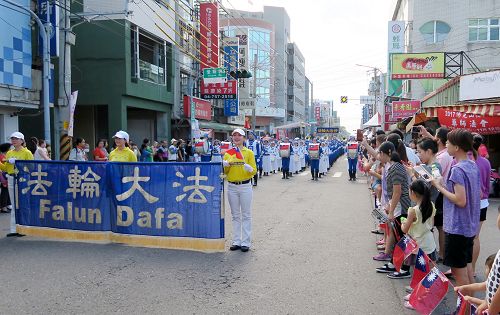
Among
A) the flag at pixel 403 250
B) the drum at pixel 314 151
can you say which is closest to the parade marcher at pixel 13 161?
the flag at pixel 403 250

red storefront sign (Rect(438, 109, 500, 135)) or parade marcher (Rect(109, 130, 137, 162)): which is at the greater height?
red storefront sign (Rect(438, 109, 500, 135))

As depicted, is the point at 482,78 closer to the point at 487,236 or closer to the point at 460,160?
the point at 487,236

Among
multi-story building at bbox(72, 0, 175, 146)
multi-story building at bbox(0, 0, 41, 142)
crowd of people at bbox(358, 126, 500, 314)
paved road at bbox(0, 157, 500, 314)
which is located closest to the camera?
crowd of people at bbox(358, 126, 500, 314)

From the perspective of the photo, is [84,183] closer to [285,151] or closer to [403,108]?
[285,151]

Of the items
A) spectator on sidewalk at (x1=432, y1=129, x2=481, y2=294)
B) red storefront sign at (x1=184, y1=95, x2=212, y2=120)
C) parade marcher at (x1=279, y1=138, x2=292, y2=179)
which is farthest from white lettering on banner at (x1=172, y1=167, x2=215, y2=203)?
red storefront sign at (x1=184, y1=95, x2=212, y2=120)

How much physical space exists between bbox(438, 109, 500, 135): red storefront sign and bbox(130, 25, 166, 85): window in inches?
626

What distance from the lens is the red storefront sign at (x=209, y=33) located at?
28.9 m

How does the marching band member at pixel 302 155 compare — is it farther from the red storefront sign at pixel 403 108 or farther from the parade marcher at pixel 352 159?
the red storefront sign at pixel 403 108

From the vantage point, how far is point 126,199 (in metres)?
7.18

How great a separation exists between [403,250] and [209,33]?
25.9 meters

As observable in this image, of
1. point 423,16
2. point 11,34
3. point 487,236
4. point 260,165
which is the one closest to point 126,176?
point 487,236

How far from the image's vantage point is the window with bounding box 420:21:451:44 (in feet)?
100

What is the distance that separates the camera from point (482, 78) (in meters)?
16.5

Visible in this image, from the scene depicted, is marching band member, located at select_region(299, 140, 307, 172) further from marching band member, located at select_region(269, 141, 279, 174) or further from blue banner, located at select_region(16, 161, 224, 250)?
blue banner, located at select_region(16, 161, 224, 250)
